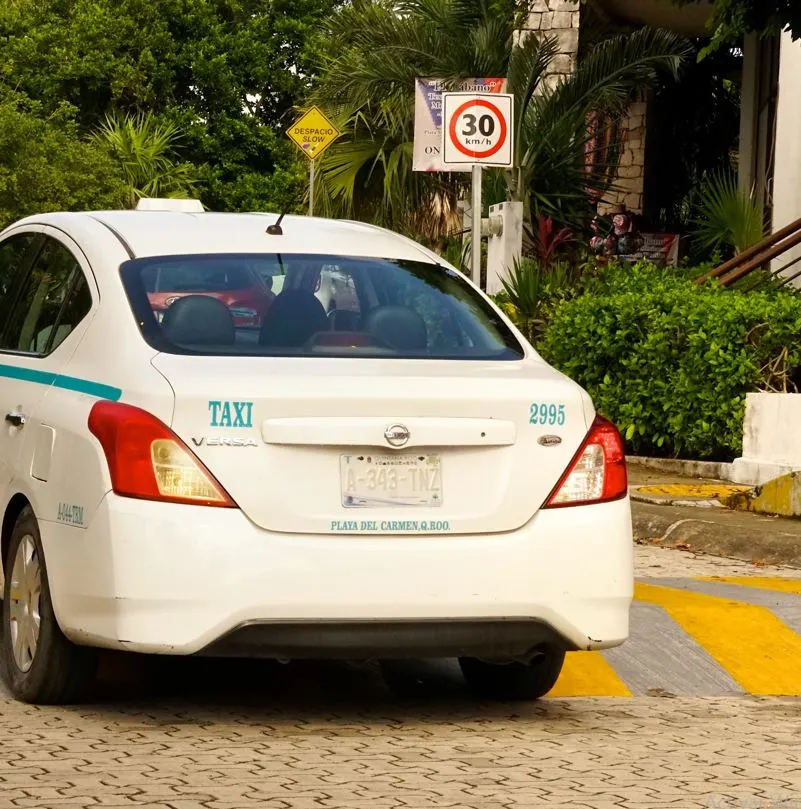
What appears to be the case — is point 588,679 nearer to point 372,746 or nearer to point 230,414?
point 372,746

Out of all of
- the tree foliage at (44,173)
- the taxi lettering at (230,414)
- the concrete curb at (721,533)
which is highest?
the tree foliage at (44,173)

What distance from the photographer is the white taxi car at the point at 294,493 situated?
17.6 feet

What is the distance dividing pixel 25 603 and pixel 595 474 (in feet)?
5.95

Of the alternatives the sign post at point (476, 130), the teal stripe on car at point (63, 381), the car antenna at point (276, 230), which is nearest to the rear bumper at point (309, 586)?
the teal stripe on car at point (63, 381)

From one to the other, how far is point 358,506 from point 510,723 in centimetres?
102

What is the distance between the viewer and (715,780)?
5184 millimetres

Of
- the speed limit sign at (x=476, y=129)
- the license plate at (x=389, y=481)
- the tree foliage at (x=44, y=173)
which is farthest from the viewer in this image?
the tree foliage at (x=44, y=173)

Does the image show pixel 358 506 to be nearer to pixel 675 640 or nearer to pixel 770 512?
pixel 675 640

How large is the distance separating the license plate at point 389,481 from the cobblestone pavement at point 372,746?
2.32ft

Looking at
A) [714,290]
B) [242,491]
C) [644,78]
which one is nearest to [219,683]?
[242,491]

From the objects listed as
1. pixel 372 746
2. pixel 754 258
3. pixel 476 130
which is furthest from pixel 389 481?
pixel 754 258

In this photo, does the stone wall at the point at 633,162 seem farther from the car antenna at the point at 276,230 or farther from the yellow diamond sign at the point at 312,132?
the car antenna at the point at 276,230

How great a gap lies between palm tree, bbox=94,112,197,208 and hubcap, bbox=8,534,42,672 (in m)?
31.8

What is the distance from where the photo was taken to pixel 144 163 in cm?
3888
